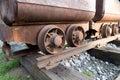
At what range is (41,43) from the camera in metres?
2.72

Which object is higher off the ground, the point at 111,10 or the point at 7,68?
the point at 111,10

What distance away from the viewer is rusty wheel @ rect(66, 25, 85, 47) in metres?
3.22

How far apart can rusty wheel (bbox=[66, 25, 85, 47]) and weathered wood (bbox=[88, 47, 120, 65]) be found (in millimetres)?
690

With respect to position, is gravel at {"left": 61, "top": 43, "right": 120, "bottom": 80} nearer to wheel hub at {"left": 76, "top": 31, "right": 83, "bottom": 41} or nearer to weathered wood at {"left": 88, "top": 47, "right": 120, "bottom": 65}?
weathered wood at {"left": 88, "top": 47, "right": 120, "bottom": 65}

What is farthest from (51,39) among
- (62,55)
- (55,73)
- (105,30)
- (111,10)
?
(111,10)

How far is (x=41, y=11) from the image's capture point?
2586mm

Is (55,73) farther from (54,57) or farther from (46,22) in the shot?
(46,22)

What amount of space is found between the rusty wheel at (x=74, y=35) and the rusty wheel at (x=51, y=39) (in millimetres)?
258

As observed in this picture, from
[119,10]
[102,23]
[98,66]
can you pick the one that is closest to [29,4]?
[98,66]

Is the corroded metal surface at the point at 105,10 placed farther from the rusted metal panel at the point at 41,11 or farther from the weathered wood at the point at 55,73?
the weathered wood at the point at 55,73

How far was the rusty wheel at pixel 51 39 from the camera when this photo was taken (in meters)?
2.72

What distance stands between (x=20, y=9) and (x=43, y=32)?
0.55 meters

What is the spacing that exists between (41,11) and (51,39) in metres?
0.48

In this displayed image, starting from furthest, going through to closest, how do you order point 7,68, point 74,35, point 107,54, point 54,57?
point 107,54 < point 7,68 < point 74,35 < point 54,57
